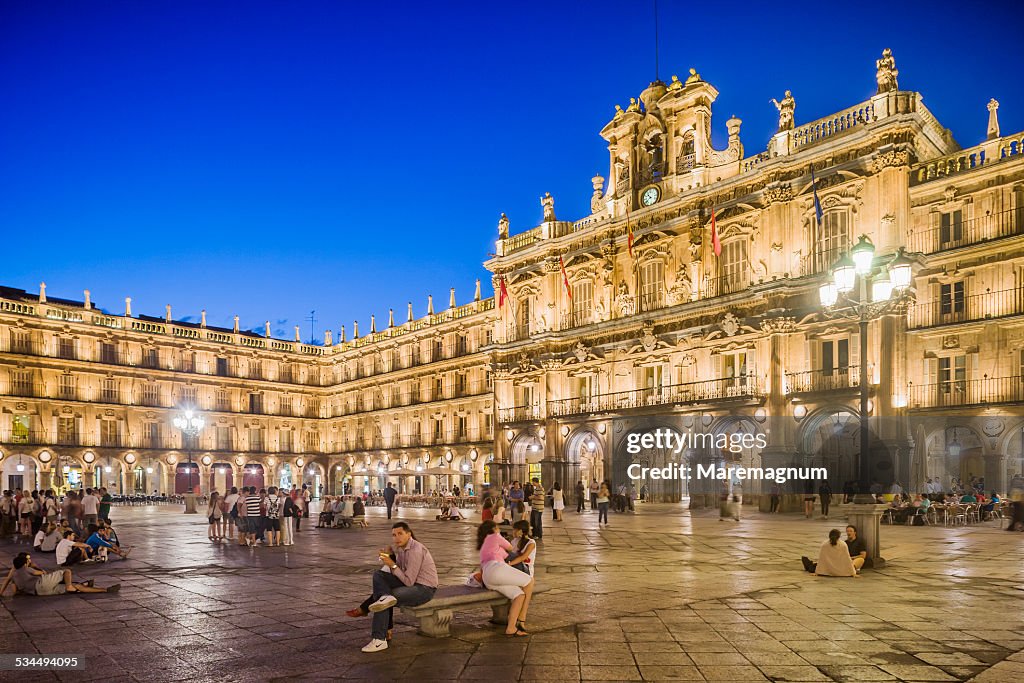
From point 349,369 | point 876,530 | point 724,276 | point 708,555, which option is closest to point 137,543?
point 708,555

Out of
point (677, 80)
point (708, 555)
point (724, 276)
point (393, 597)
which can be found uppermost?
point (677, 80)

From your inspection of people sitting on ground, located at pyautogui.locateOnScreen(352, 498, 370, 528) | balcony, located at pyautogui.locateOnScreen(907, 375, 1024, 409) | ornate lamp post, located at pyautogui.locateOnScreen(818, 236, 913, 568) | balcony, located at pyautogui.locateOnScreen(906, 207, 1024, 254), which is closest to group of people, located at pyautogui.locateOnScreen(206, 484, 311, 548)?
people sitting on ground, located at pyautogui.locateOnScreen(352, 498, 370, 528)

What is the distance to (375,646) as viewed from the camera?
8.23 meters

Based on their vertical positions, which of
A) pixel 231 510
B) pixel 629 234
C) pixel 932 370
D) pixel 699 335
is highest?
pixel 629 234

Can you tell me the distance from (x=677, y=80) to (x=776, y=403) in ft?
53.8

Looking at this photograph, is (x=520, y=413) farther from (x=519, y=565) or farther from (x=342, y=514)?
(x=519, y=565)

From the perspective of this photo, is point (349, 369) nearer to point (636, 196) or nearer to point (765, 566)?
point (636, 196)

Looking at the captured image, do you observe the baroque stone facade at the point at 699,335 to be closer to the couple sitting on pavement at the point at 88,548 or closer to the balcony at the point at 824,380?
the balcony at the point at 824,380

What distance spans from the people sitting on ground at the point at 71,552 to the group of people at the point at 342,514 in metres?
10.4

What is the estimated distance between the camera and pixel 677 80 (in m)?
38.6

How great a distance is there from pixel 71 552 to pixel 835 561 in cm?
1363

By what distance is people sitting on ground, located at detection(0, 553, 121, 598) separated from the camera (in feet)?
38.4

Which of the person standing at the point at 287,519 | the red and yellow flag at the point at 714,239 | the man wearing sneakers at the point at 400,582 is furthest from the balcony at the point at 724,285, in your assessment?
the man wearing sneakers at the point at 400,582

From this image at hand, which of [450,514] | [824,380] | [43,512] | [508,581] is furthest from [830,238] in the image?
[43,512]
